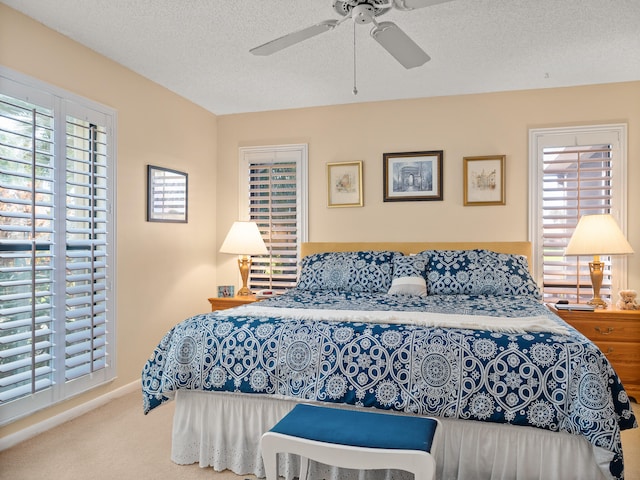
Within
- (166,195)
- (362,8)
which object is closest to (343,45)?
(362,8)

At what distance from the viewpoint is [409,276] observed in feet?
11.9

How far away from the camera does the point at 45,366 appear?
290 cm

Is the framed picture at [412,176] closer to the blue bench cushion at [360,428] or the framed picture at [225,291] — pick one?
the framed picture at [225,291]

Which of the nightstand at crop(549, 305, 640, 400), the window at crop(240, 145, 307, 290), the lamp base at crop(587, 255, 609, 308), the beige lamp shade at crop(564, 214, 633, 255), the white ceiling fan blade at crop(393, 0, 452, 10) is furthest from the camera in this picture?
the window at crop(240, 145, 307, 290)

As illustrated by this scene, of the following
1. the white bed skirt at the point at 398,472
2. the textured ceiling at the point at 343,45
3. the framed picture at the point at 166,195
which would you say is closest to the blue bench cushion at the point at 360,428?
the white bed skirt at the point at 398,472

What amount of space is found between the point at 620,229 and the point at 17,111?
4.44 m

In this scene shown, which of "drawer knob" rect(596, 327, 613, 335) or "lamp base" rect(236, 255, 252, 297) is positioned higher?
"lamp base" rect(236, 255, 252, 297)

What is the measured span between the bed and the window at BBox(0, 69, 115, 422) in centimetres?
84

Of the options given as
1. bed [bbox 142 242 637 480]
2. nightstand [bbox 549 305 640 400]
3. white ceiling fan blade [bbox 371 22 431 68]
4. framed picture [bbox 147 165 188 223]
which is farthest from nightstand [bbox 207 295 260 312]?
nightstand [bbox 549 305 640 400]

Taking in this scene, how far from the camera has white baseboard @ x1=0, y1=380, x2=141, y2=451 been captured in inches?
106

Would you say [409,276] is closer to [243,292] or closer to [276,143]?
[243,292]

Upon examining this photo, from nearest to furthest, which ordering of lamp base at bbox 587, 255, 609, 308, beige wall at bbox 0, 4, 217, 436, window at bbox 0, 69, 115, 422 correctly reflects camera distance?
window at bbox 0, 69, 115, 422 < beige wall at bbox 0, 4, 217, 436 < lamp base at bbox 587, 255, 609, 308

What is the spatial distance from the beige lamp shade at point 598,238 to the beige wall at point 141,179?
334 centimetres

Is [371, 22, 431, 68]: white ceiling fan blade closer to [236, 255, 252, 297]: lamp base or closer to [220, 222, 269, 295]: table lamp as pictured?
[220, 222, 269, 295]: table lamp
